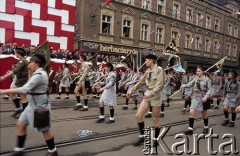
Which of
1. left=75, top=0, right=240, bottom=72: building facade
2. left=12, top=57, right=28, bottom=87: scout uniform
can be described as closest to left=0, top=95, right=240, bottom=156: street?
left=12, top=57, right=28, bottom=87: scout uniform

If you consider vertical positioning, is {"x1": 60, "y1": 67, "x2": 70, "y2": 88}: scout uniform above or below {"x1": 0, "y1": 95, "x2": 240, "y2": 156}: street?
above

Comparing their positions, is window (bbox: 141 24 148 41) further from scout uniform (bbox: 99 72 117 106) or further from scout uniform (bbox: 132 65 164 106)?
scout uniform (bbox: 132 65 164 106)

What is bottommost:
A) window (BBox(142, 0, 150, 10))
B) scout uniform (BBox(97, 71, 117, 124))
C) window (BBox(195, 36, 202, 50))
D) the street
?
the street

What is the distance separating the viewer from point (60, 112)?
34.4 ft

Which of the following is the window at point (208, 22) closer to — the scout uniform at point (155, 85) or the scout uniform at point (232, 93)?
the scout uniform at point (232, 93)

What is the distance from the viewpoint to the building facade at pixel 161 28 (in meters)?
26.0

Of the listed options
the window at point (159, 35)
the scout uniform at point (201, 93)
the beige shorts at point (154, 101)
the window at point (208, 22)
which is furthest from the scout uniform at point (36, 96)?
the window at point (208, 22)

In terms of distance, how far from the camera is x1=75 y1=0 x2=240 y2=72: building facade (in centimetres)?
2598

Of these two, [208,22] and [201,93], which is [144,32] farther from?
[201,93]

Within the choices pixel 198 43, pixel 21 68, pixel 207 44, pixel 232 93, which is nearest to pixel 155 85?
pixel 21 68

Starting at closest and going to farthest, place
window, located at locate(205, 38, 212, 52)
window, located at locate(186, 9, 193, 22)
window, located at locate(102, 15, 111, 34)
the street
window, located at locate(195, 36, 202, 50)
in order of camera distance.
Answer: the street < window, located at locate(102, 15, 111, 34) < window, located at locate(186, 9, 193, 22) < window, located at locate(195, 36, 202, 50) < window, located at locate(205, 38, 212, 52)

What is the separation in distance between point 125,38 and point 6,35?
13.5 meters

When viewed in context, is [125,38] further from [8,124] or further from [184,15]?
[8,124]

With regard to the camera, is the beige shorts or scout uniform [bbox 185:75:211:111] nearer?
the beige shorts
